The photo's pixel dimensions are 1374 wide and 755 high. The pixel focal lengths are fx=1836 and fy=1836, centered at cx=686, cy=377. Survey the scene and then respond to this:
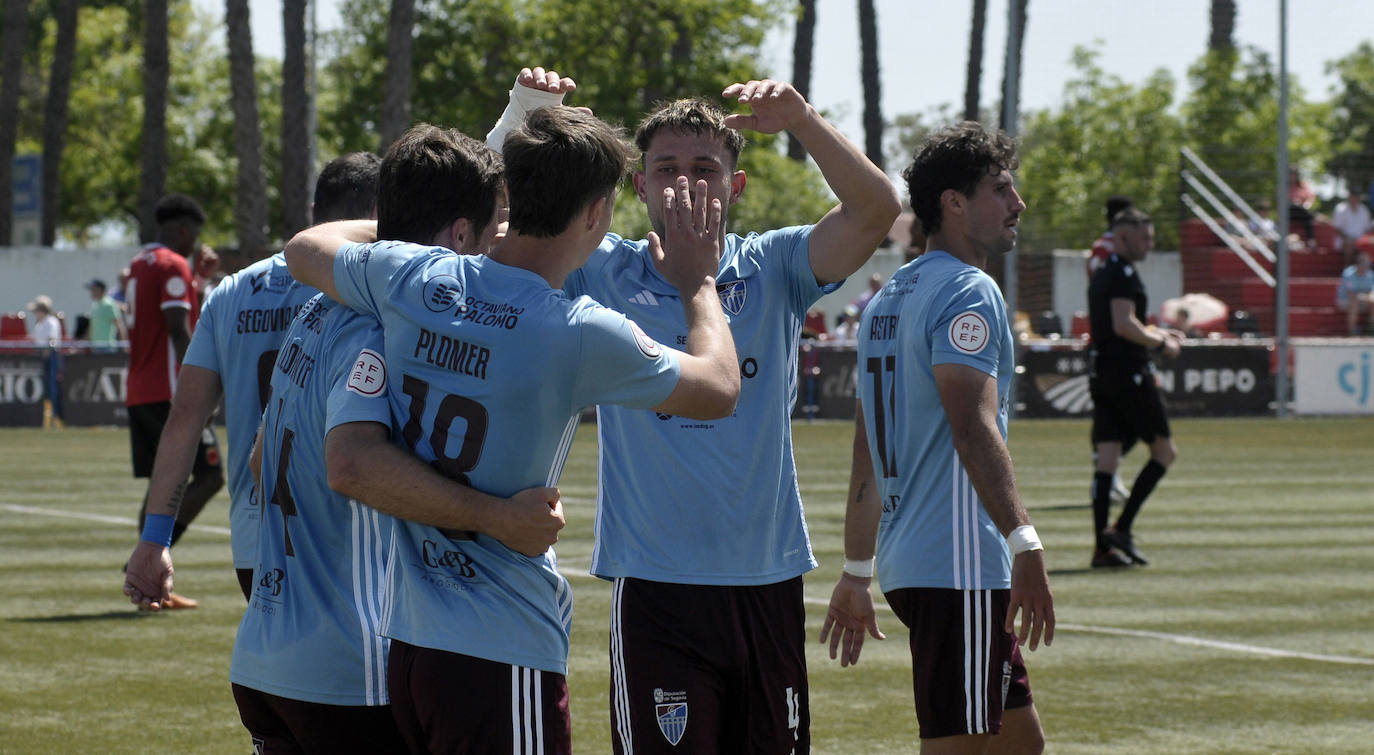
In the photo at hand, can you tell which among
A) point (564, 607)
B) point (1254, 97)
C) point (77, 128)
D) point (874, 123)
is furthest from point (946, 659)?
point (77, 128)

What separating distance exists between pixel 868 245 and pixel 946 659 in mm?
1196

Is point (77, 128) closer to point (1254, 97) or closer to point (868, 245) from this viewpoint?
point (1254, 97)

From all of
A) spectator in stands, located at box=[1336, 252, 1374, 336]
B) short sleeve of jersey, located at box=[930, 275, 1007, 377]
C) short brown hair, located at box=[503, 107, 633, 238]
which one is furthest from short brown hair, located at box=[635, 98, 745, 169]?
spectator in stands, located at box=[1336, 252, 1374, 336]

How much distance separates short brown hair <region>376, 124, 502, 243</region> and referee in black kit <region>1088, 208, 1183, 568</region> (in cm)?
921

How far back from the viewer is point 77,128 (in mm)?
60438

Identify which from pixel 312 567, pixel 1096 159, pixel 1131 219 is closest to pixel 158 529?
Result: pixel 312 567

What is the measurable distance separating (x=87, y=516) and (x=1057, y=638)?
9.24 meters

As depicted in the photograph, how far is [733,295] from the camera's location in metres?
4.89

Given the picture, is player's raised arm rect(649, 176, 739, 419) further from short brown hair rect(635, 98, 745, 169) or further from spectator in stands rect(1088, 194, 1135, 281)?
spectator in stands rect(1088, 194, 1135, 281)

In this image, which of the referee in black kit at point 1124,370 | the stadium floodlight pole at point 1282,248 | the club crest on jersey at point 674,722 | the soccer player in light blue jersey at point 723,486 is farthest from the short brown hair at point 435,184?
the stadium floodlight pole at point 1282,248

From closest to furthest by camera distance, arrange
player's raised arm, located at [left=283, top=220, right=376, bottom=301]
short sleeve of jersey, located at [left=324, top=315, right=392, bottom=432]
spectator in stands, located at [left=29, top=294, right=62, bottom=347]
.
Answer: short sleeve of jersey, located at [left=324, top=315, right=392, bottom=432] → player's raised arm, located at [left=283, top=220, right=376, bottom=301] → spectator in stands, located at [left=29, top=294, right=62, bottom=347]

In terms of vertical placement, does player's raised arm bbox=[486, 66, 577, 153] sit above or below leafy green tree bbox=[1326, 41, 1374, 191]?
below

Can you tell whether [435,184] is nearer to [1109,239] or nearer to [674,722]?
[674,722]

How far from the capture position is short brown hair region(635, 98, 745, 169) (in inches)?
191
